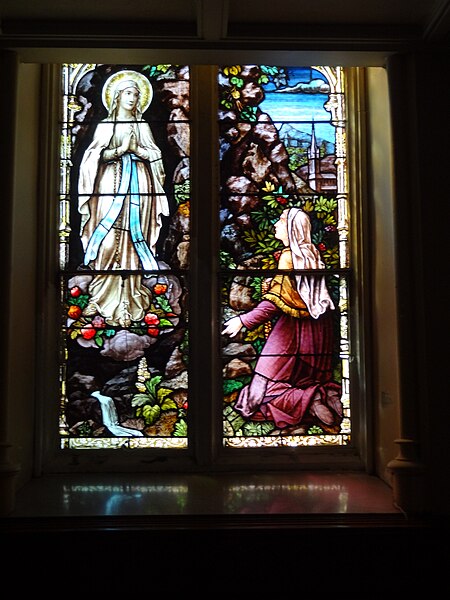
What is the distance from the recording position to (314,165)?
3295 mm

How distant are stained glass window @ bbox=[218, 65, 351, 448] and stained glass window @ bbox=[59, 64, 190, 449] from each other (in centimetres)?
23

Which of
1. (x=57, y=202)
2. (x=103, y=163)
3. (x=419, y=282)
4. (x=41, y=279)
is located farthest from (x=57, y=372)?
(x=419, y=282)

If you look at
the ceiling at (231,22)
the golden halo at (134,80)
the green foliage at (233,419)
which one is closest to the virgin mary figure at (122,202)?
the golden halo at (134,80)

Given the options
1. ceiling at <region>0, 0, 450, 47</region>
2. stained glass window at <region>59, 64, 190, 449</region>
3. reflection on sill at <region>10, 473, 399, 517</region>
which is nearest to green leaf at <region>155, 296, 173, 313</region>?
stained glass window at <region>59, 64, 190, 449</region>

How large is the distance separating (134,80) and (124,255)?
0.92 meters

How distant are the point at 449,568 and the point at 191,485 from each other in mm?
1105

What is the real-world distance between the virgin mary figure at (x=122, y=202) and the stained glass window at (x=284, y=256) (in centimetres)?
37

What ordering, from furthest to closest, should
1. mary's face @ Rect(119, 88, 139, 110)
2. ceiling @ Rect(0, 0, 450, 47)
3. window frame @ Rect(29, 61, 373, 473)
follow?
mary's face @ Rect(119, 88, 139, 110) < window frame @ Rect(29, 61, 373, 473) < ceiling @ Rect(0, 0, 450, 47)

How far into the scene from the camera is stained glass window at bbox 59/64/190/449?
3139 mm

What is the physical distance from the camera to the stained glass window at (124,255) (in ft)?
10.3

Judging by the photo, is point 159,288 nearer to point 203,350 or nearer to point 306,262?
point 203,350

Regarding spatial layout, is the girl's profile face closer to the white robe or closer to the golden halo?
the white robe

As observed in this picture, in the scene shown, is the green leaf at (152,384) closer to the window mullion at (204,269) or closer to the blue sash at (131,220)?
the window mullion at (204,269)

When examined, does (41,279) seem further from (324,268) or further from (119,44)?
(324,268)
